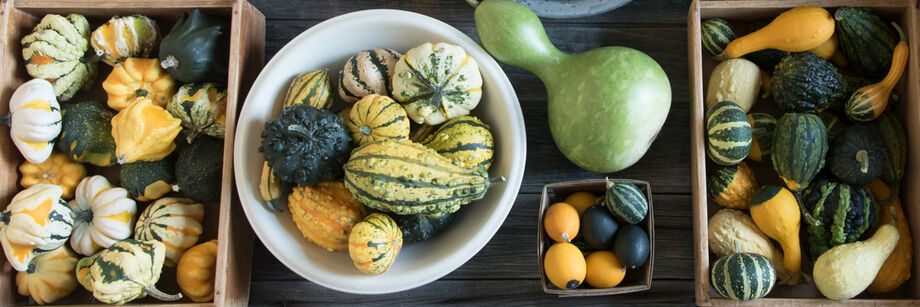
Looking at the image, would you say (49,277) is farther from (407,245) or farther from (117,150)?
(407,245)

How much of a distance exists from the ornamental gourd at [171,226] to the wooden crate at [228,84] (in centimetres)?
6

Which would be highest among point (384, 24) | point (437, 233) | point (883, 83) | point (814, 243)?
point (883, 83)

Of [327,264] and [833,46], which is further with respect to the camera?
[833,46]

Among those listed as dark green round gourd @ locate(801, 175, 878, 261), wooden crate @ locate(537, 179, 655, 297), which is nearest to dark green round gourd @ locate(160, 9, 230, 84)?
wooden crate @ locate(537, 179, 655, 297)

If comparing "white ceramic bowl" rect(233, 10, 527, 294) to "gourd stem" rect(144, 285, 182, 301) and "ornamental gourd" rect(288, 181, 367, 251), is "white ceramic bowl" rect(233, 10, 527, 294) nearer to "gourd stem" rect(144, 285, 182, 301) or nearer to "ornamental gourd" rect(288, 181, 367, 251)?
"ornamental gourd" rect(288, 181, 367, 251)

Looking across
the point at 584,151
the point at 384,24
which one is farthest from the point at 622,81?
the point at 384,24

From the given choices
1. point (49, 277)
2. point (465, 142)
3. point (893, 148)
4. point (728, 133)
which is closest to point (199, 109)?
point (49, 277)

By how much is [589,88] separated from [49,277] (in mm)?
1208

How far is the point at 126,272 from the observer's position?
4.13ft

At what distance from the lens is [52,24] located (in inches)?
55.4

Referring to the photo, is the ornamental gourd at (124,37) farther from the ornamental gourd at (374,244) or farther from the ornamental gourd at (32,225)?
the ornamental gourd at (374,244)

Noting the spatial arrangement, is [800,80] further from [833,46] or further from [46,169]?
[46,169]

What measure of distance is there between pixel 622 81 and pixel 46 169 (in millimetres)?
1265

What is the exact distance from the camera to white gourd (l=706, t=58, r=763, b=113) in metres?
1.37
